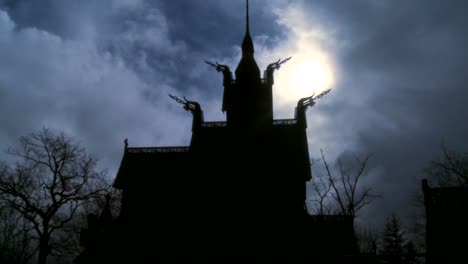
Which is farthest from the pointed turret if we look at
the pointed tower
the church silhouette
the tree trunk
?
the tree trunk

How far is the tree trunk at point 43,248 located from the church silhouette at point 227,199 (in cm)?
338

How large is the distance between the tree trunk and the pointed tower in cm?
1952

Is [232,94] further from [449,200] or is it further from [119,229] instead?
[449,200]

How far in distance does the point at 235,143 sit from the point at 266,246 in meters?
8.30

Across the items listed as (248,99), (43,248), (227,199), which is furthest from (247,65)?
(43,248)

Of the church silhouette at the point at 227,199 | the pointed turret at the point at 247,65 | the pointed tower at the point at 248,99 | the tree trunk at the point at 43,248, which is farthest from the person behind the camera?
the pointed turret at the point at 247,65

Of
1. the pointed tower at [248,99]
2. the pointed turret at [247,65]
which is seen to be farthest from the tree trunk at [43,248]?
the pointed turret at [247,65]

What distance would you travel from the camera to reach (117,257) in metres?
19.3

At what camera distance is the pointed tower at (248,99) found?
27391mm

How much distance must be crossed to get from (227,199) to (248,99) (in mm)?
11400

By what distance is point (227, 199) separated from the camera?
2073 centimetres

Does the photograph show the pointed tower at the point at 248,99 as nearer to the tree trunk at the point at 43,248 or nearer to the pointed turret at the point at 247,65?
the pointed turret at the point at 247,65

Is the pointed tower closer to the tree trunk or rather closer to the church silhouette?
the church silhouette

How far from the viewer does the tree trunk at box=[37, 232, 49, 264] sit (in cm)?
2476
